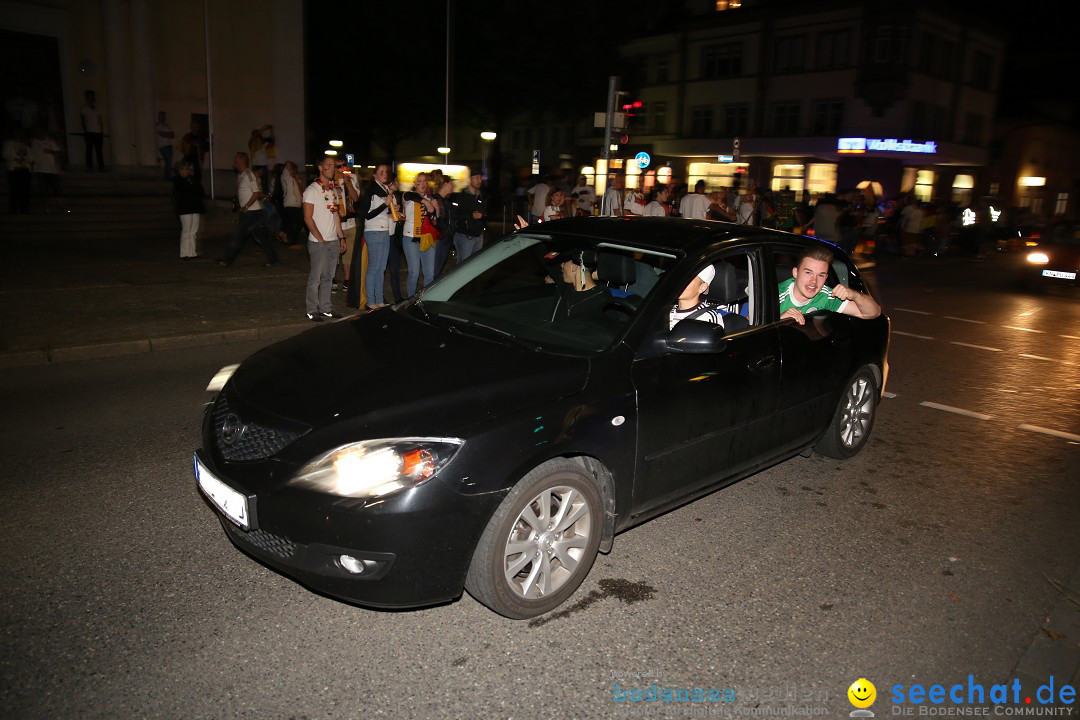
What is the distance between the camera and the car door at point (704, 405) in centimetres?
377

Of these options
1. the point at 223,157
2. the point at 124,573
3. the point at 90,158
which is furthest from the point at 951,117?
the point at 124,573

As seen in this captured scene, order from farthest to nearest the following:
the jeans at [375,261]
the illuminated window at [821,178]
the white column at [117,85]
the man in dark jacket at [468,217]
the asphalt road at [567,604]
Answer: the illuminated window at [821,178], the white column at [117,85], the man in dark jacket at [468,217], the jeans at [375,261], the asphalt road at [567,604]

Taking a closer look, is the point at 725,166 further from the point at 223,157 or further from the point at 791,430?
the point at 791,430

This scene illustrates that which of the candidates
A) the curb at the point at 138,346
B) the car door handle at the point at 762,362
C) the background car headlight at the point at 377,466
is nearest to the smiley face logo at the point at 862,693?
the car door handle at the point at 762,362

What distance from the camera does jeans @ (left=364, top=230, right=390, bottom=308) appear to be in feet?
32.3

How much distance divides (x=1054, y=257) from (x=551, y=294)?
16432 millimetres

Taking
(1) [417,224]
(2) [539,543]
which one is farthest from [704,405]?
(1) [417,224]

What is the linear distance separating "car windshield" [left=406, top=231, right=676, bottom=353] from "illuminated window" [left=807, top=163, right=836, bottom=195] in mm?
40534

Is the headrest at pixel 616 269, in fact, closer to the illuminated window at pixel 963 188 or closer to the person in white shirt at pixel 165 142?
the person in white shirt at pixel 165 142

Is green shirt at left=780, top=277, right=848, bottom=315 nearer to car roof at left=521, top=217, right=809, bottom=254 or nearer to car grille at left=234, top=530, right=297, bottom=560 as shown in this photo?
car roof at left=521, top=217, right=809, bottom=254

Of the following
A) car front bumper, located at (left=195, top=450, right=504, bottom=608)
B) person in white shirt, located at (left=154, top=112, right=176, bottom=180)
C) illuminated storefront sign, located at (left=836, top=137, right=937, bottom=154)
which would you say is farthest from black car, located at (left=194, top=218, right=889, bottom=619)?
illuminated storefront sign, located at (left=836, top=137, right=937, bottom=154)

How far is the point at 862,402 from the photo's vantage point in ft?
18.5

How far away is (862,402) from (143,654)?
483 cm

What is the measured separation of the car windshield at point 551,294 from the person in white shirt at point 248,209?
8.99 m
